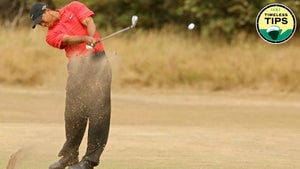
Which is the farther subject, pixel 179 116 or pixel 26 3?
pixel 26 3

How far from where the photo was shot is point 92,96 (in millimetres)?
10414

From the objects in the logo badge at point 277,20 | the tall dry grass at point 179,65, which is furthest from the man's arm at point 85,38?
the logo badge at point 277,20

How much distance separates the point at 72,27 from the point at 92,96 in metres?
0.64

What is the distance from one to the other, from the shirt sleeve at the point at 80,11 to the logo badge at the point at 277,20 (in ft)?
50.7

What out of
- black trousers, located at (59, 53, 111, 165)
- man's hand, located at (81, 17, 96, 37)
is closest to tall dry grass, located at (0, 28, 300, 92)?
black trousers, located at (59, 53, 111, 165)

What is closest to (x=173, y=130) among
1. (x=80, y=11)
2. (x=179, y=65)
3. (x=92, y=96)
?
(x=92, y=96)

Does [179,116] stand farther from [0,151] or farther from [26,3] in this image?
[26,3]

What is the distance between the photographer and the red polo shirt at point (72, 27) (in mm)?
10344

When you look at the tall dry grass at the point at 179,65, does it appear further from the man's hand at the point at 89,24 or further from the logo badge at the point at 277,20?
the man's hand at the point at 89,24

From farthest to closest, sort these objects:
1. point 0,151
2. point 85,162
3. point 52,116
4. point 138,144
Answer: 1. point 52,116
2. point 138,144
3. point 0,151
4. point 85,162

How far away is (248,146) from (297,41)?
544 inches

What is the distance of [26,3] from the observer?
31.3 m

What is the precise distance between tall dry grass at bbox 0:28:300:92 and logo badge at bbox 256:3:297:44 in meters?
0.31

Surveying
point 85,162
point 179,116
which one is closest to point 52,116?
point 179,116
